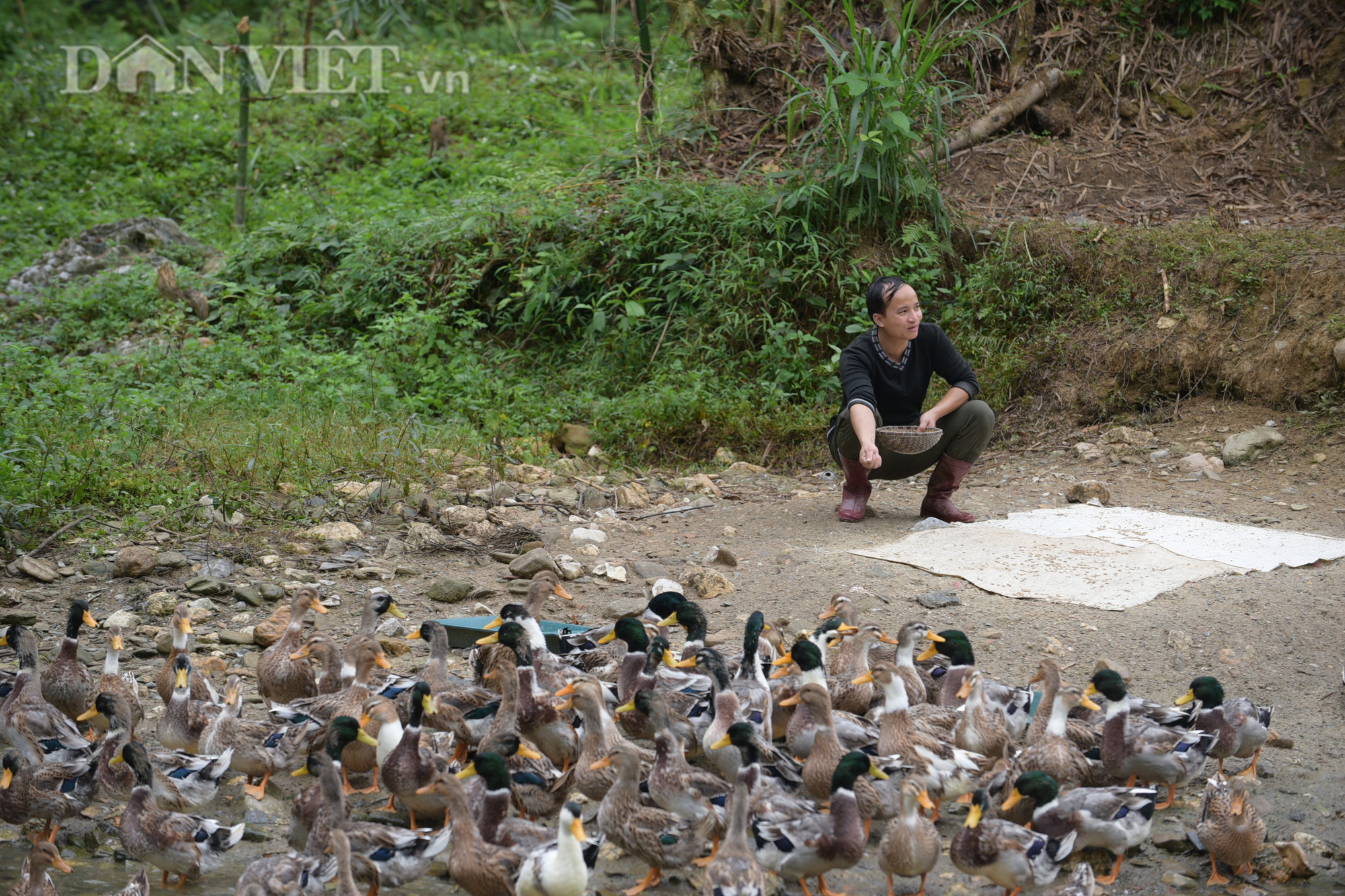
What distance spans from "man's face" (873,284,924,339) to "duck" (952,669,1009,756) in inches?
115

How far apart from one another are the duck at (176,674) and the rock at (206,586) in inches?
29.3

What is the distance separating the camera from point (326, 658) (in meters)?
5.40

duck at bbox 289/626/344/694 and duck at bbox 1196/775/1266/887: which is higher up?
duck at bbox 1196/775/1266/887

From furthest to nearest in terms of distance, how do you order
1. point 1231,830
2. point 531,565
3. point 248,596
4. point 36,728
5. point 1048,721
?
point 531,565
point 248,596
point 36,728
point 1048,721
point 1231,830

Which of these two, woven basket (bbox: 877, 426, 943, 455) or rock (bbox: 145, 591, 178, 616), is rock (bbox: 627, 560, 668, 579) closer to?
woven basket (bbox: 877, 426, 943, 455)

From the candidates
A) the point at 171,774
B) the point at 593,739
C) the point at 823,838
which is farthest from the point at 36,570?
the point at 823,838

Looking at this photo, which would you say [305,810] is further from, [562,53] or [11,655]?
[562,53]

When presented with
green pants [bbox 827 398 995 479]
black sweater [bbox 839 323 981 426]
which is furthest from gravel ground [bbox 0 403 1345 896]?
black sweater [bbox 839 323 981 426]

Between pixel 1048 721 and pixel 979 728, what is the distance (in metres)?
0.28

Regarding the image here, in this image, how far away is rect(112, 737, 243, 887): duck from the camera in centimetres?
422

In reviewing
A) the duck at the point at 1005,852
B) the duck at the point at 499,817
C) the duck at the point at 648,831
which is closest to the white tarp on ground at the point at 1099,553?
the duck at the point at 1005,852

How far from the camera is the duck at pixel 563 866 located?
390 cm

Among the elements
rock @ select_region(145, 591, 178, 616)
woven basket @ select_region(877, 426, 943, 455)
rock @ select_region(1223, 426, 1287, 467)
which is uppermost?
woven basket @ select_region(877, 426, 943, 455)

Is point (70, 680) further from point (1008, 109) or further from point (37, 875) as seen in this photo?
point (1008, 109)
